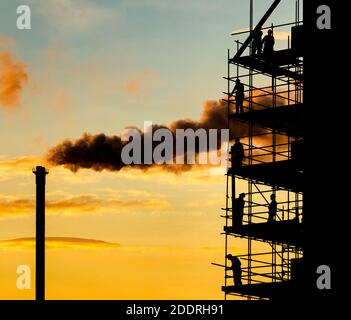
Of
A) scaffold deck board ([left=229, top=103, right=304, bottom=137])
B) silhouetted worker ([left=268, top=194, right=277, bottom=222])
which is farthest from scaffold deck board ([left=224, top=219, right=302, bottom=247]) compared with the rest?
Answer: scaffold deck board ([left=229, top=103, right=304, bottom=137])

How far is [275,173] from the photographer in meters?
53.8

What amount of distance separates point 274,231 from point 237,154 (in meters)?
3.86

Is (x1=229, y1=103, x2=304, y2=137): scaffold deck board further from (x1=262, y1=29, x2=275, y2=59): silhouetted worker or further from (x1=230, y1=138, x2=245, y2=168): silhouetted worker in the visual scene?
(x1=262, y1=29, x2=275, y2=59): silhouetted worker

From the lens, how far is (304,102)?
52.4 metres

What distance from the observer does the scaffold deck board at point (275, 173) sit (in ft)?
174

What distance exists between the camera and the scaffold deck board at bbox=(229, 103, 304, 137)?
53281 mm

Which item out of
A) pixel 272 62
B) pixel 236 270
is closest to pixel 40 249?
pixel 236 270

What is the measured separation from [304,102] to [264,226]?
217 inches

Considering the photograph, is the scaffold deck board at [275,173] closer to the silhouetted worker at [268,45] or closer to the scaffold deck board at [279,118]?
the scaffold deck board at [279,118]

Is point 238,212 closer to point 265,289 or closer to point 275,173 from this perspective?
point 275,173
